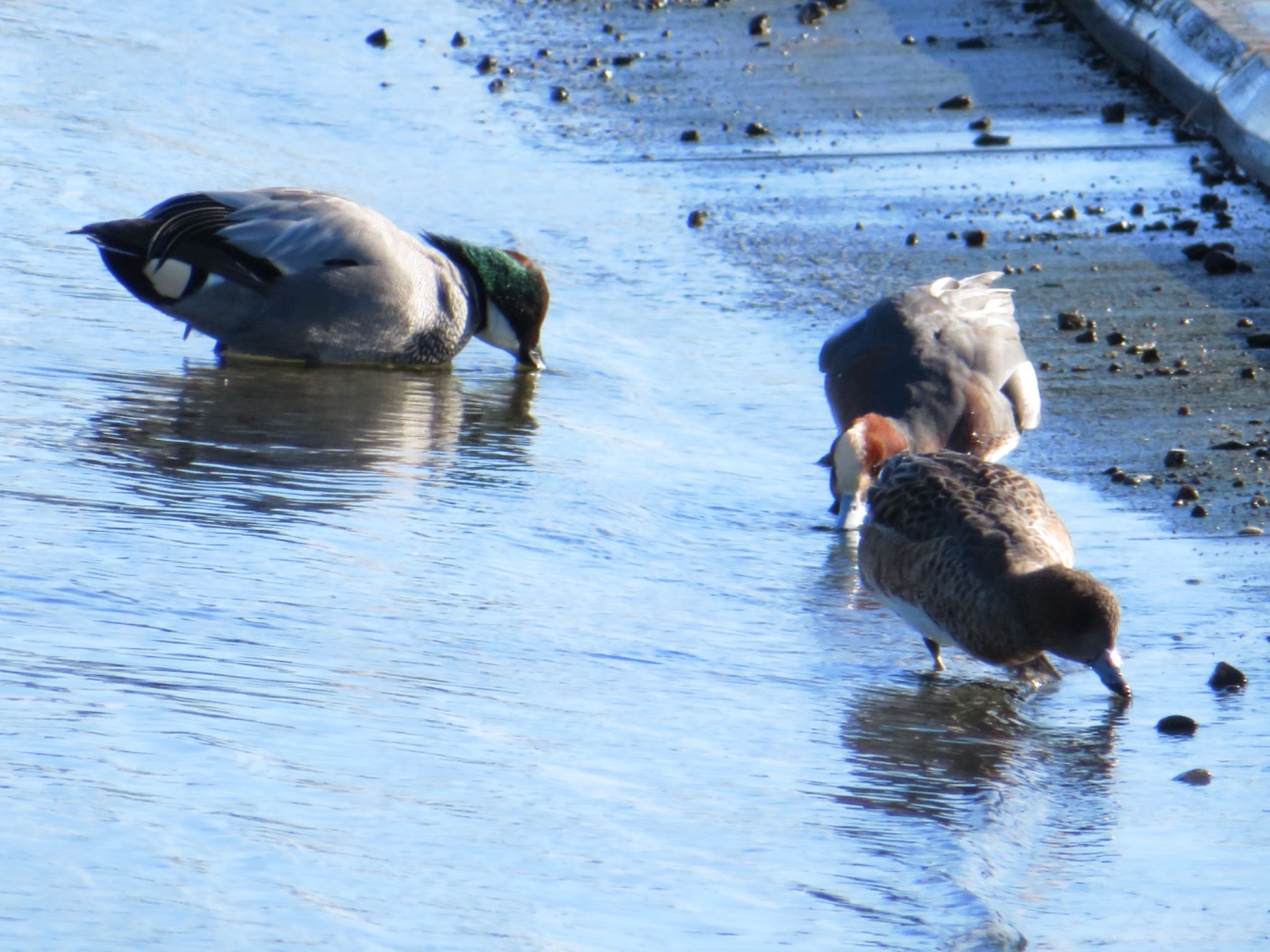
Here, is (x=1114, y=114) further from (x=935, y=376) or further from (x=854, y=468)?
(x=854, y=468)

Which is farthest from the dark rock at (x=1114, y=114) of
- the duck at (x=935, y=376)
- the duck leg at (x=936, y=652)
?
the duck leg at (x=936, y=652)

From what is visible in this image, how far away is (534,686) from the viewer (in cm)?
451

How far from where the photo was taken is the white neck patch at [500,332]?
8461 mm

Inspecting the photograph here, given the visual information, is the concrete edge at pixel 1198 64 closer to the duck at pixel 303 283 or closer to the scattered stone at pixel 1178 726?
the duck at pixel 303 283

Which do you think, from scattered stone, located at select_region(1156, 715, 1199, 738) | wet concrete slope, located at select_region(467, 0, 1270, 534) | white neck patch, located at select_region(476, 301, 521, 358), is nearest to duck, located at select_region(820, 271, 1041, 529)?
wet concrete slope, located at select_region(467, 0, 1270, 534)

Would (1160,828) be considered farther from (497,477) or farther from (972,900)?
(497,477)

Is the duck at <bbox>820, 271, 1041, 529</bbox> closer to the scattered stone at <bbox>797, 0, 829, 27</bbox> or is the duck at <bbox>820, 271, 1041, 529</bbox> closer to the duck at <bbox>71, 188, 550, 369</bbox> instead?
the duck at <bbox>71, 188, 550, 369</bbox>

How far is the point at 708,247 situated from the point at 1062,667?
4.92m

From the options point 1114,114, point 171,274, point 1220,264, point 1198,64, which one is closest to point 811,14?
point 1114,114

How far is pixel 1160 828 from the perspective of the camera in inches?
160

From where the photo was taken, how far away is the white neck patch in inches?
333

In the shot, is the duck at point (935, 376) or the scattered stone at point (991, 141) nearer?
the duck at point (935, 376)

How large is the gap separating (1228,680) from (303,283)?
4.48 metres

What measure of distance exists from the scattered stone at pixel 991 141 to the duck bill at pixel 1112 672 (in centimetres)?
712
